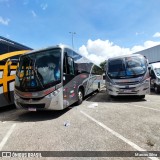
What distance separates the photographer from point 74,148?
3.59m

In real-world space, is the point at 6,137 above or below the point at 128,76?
below

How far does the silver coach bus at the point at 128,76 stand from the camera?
28.2ft

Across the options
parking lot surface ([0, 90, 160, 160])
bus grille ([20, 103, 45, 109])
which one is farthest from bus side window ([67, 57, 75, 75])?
parking lot surface ([0, 90, 160, 160])

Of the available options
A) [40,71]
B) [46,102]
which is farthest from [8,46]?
[46,102]

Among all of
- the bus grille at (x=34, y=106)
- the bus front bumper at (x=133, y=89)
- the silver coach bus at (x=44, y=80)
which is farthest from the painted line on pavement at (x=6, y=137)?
the bus front bumper at (x=133, y=89)

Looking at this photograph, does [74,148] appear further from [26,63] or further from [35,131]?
[26,63]

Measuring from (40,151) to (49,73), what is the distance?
3119 millimetres

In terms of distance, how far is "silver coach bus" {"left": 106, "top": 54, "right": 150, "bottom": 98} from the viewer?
861 cm

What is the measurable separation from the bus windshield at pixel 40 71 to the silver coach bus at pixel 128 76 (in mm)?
4149

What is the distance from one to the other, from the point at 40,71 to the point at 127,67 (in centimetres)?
529

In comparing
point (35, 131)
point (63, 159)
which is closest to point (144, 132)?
point (63, 159)

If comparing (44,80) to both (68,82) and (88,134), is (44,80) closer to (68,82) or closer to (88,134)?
(68,82)

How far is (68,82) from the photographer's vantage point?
661 cm

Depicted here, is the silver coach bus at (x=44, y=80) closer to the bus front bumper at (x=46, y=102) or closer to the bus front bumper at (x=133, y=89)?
the bus front bumper at (x=46, y=102)
